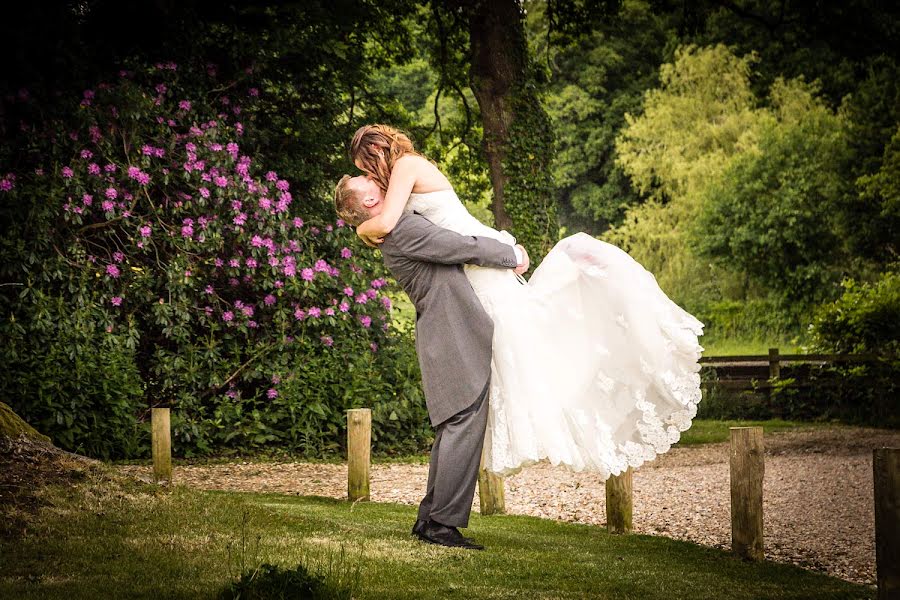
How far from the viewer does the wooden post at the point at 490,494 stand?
24.9 ft

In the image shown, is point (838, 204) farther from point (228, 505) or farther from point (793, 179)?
point (228, 505)

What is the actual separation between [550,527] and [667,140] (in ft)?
96.3

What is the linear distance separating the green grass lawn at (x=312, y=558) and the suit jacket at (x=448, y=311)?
828 millimetres

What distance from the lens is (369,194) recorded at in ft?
16.4

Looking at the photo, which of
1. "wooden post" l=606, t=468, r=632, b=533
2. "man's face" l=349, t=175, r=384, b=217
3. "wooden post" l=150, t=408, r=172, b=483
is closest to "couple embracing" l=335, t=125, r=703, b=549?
"man's face" l=349, t=175, r=384, b=217

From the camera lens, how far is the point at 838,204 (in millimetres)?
26641

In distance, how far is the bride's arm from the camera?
486cm

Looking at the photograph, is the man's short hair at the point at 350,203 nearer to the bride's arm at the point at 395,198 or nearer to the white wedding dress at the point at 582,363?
the bride's arm at the point at 395,198

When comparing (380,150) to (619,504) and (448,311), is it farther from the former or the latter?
(619,504)

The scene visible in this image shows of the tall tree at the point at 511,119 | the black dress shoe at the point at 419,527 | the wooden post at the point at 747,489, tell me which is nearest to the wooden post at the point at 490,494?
the wooden post at the point at 747,489

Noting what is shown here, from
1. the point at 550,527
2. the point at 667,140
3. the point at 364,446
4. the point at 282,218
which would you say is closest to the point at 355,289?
the point at 282,218

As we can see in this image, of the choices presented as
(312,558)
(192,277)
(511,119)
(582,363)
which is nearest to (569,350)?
(582,363)

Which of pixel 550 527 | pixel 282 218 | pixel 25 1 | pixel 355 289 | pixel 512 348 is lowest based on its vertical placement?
pixel 550 527

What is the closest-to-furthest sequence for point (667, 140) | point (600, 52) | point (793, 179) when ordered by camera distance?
point (793, 179) < point (667, 140) < point (600, 52)
